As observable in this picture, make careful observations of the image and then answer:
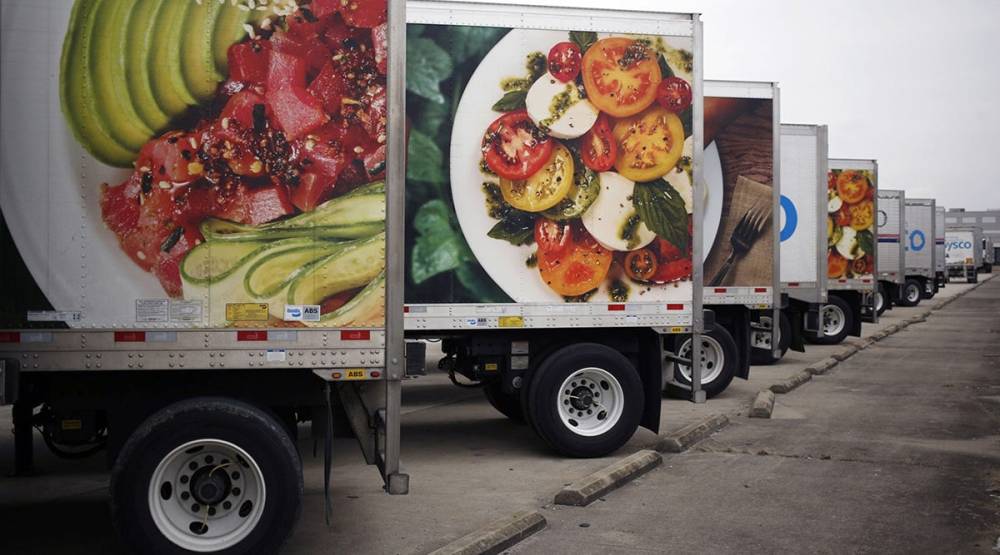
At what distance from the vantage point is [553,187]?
999cm

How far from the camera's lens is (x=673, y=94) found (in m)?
10.2

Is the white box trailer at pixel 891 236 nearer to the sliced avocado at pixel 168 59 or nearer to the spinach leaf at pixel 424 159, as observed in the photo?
the spinach leaf at pixel 424 159

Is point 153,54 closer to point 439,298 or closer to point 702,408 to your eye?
point 439,298

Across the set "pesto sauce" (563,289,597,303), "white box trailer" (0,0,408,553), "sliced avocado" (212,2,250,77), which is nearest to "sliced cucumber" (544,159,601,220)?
"pesto sauce" (563,289,597,303)

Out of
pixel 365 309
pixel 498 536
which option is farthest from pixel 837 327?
pixel 365 309

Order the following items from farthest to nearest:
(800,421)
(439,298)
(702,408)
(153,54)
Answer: (702,408), (800,421), (439,298), (153,54)

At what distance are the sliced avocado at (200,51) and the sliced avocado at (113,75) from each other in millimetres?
339

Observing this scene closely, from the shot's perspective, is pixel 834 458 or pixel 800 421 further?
pixel 800 421

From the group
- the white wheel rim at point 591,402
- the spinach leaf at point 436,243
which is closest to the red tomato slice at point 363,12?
the spinach leaf at point 436,243

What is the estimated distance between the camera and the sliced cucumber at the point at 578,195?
394 inches

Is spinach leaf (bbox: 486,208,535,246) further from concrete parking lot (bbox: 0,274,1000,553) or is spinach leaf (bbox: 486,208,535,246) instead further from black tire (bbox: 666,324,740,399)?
black tire (bbox: 666,324,740,399)

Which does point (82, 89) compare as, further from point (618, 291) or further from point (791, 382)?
point (791, 382)

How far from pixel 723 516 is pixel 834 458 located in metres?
2.83

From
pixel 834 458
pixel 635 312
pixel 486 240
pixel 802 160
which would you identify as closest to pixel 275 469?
pixel 486 240
